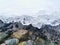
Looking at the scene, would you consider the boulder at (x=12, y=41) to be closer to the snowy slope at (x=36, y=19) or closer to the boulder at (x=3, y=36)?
the boulder at (x=3, y=36)

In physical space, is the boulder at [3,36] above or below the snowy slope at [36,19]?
below

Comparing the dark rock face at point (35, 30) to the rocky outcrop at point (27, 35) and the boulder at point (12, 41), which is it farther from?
the boulder at point (12, 41)

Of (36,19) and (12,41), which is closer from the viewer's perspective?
(12,41)

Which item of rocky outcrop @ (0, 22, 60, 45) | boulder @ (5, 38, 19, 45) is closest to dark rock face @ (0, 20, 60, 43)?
rocky outcrop @ (0, 22, 60, 45)

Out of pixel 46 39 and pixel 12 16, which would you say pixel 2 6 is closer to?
pixel 12 16

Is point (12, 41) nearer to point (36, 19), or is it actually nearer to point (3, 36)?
point (3, 36)

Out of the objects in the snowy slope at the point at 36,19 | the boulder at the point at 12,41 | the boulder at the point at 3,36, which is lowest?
the boulder at the point at 12,41

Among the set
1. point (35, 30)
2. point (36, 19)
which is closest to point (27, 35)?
point (35, 30)

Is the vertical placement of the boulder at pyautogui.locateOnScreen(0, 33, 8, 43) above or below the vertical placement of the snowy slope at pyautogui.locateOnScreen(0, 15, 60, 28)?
below

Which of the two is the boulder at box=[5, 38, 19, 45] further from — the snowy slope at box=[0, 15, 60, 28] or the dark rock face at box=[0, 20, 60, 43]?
the snowy slope at box=[0, 15, 60, 28]

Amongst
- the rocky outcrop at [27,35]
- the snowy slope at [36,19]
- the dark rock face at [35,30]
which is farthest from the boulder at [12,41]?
the snowy slope at [36,19]

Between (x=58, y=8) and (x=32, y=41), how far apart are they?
651mm

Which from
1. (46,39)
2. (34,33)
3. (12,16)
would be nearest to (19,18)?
(12,16)

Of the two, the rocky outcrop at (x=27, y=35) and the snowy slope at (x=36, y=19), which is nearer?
the rocky outcrop at (x=27, y=35)
